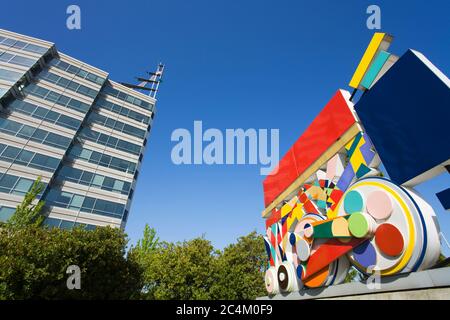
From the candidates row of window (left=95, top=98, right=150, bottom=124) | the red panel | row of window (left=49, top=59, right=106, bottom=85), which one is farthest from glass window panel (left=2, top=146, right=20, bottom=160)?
the red panel

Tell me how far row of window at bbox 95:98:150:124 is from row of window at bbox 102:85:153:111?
2.08 meters

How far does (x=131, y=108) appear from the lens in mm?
41094

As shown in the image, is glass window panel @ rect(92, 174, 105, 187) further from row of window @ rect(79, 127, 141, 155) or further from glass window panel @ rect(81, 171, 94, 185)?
row of window @ rect(79, 127, 141, 155)

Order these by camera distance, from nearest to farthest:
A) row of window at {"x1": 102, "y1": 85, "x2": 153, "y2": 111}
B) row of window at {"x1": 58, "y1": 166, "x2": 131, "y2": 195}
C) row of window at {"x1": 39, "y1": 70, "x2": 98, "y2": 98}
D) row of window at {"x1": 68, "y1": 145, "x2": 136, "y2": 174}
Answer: row of window at {"x1": 58, "y1": 166, "x2": 131, "y2": 195}
row of window at {"x1": 68, "y1": 145, "x2": 136, "y2": 174}
row of window at {"x1": 39, "y1": 70, "x2": 98, "y2": 98}
row of window at {"x1": 102, "y1": 85, "x2": 153, "y2": 111}

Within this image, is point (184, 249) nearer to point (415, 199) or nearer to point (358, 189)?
point (358, 189)

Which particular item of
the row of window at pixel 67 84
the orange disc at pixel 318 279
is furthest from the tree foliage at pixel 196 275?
the row of window at pixel 67 84

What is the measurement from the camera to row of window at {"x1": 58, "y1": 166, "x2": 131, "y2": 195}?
99.1 ft

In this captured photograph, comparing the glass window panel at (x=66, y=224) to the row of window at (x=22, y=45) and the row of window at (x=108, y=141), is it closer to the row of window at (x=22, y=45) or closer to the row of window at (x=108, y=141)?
the row of window at (x=108, y=141)

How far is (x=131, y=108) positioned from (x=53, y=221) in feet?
69.7

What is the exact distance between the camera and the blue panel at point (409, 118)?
584cm

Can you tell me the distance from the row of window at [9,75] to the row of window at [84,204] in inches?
578

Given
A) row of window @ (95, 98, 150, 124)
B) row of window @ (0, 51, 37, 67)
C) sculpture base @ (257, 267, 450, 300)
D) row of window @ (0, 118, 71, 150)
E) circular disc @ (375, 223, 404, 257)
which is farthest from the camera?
row of window @ (95, 98, 150, 124)

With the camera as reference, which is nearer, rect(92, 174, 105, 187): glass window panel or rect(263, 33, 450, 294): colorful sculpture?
rect(263, 33, 450, 294): colorful sculpture

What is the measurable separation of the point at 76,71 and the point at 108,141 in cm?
1265
